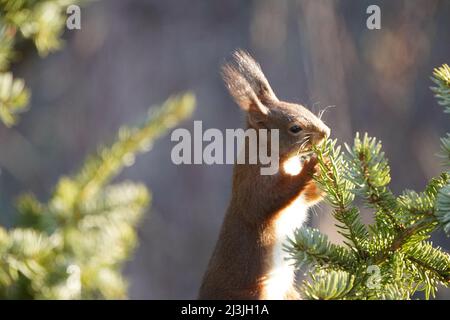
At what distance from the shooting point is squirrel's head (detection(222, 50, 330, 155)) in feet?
6.41

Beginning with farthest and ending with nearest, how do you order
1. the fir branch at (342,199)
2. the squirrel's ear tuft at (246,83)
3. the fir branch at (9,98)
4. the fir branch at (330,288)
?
the squirrel's ear tuft at (246,83), the fir branch at (342,199), the fir branch at (9,98), the fir branch at (330,288)

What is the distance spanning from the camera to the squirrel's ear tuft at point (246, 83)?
1.95 meters

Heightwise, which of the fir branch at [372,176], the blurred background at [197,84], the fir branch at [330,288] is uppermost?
the blurred background at [197,84]

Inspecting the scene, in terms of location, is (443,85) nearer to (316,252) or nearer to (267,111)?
(316,252)

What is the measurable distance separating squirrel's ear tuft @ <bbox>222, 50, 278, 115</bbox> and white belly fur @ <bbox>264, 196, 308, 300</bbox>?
298mm

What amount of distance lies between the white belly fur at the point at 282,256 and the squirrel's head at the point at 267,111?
17 cm

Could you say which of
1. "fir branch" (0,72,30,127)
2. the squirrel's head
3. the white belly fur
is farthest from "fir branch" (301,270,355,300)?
the squirrel's head

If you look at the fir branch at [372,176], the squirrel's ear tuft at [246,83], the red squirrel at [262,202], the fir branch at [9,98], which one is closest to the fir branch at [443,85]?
the fir branch at [372,176]

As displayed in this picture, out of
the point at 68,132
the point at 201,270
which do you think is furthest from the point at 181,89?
the point at 201,270

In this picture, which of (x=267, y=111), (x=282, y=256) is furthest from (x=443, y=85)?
(x=267, y=111)

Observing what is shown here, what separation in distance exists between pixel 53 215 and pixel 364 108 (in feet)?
11.5

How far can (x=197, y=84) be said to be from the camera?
14.7 feet

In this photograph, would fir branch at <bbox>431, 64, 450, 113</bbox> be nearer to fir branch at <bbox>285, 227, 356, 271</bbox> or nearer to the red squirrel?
fir branch at <bbox>285, 227, 356, 271</bbox>

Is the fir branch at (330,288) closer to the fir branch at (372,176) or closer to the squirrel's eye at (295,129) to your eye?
the fir branch at (372,176)
